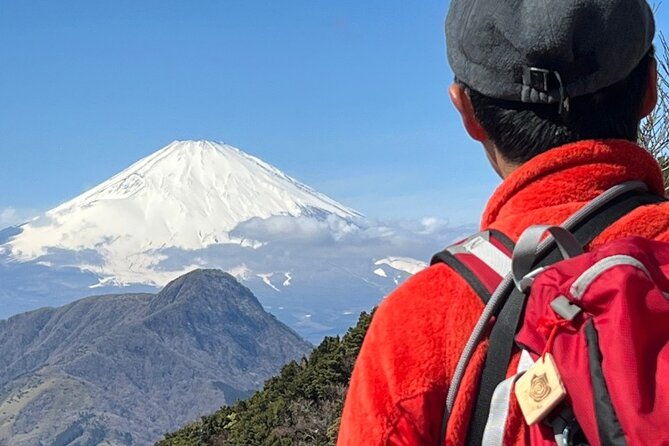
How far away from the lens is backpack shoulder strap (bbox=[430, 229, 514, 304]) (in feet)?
5.22

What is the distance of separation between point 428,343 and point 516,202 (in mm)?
325

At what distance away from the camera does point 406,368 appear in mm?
1562

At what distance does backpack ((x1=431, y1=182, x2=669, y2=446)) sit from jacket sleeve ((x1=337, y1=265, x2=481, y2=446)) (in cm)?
3

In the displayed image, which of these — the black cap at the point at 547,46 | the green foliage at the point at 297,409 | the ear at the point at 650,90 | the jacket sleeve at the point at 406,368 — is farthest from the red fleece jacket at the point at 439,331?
the green foliage at the point at 297,409

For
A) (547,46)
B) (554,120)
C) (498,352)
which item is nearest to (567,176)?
(554,120)

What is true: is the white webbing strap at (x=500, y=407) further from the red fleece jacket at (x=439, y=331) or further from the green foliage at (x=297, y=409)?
the green foliage at (x=297, y=409)

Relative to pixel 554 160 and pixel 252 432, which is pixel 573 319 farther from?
pixel 252 432

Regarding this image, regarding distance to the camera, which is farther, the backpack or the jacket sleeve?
the jacket sleeve

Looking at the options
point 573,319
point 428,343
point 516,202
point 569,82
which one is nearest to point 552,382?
point 573,319

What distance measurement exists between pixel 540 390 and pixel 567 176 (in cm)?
44

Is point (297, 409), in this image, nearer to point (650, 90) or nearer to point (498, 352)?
point (650, 90)

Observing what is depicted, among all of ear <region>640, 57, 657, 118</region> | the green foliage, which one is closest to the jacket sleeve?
ear <region>640, 57, 657, 118</region>

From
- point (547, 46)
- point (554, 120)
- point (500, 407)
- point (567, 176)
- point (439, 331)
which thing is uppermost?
point (547, 46)

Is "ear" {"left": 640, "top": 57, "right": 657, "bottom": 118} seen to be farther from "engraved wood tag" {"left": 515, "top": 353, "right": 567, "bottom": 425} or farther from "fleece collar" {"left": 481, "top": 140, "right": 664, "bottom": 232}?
"engraved wood tag" {"left": 515, "top": 353, "right": 567, "bottom": 425}
